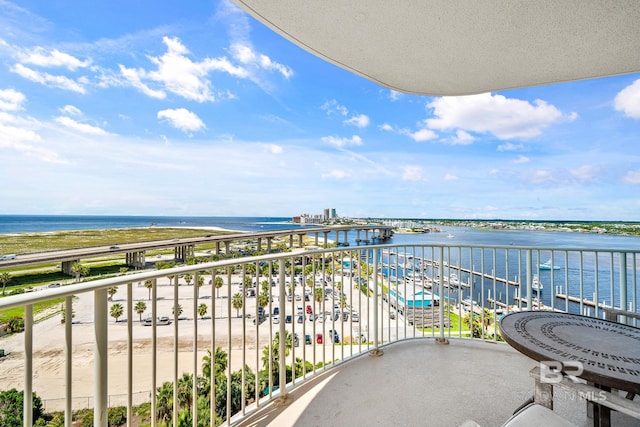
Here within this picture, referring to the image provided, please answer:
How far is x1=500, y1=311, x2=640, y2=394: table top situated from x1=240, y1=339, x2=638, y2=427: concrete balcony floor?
54 centimetres

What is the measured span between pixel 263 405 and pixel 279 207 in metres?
32.2

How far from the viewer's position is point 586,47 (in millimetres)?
2143

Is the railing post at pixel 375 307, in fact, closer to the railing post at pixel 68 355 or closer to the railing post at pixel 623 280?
the railing post at pixel 68 355

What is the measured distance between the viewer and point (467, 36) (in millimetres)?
2102

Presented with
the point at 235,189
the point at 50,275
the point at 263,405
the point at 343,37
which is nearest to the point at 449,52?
the point at 343,37

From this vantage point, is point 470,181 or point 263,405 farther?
point 470,181

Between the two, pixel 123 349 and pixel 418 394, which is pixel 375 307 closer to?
pixel 418 394

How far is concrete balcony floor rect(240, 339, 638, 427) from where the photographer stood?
1851 mm

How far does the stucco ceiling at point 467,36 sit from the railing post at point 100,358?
188 cm

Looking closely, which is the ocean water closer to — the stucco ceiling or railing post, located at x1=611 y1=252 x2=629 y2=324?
railing post, located at x1=611 y1=252 x2=629 y2=324

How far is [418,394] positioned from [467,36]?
2.75 metres

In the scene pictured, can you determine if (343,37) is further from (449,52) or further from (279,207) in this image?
(279,207)

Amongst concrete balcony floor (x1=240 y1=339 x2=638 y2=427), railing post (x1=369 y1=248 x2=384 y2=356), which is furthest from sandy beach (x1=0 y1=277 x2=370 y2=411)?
railing post (x1=369 y1=248 x2=384 y2=356)

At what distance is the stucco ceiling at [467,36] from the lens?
5.95ft
